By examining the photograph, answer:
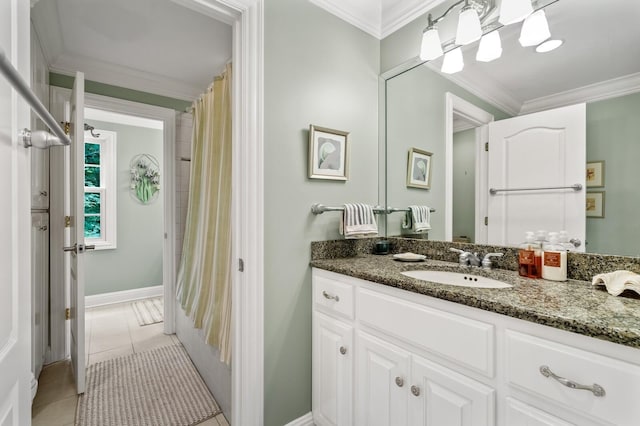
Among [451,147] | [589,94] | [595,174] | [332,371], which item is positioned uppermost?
[589,94]

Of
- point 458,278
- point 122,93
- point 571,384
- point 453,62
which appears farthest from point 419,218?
point 122,93

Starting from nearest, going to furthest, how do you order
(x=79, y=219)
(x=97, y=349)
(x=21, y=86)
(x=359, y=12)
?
1. (x=21, y=86)
2. (x=359, y=12)
3. (x=79, y=219)
4. (x=97, y=349)

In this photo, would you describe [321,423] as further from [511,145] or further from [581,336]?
[511,145]

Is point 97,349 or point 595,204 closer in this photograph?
point 595,204

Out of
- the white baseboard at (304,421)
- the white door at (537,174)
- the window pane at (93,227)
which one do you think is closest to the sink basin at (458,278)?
the white door at (537,174)

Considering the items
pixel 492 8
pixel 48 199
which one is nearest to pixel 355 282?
pixel 492 8

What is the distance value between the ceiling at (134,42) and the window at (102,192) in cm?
165

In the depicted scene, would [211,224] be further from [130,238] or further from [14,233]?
[130,238]

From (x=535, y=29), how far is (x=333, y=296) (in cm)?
147

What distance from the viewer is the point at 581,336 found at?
2.34ft

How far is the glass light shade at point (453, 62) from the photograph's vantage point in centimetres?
159

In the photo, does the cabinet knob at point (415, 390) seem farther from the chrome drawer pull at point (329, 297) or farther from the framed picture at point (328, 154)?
the framed picture at point (328, 154)

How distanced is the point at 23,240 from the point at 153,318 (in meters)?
3.04

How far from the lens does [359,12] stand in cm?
180
